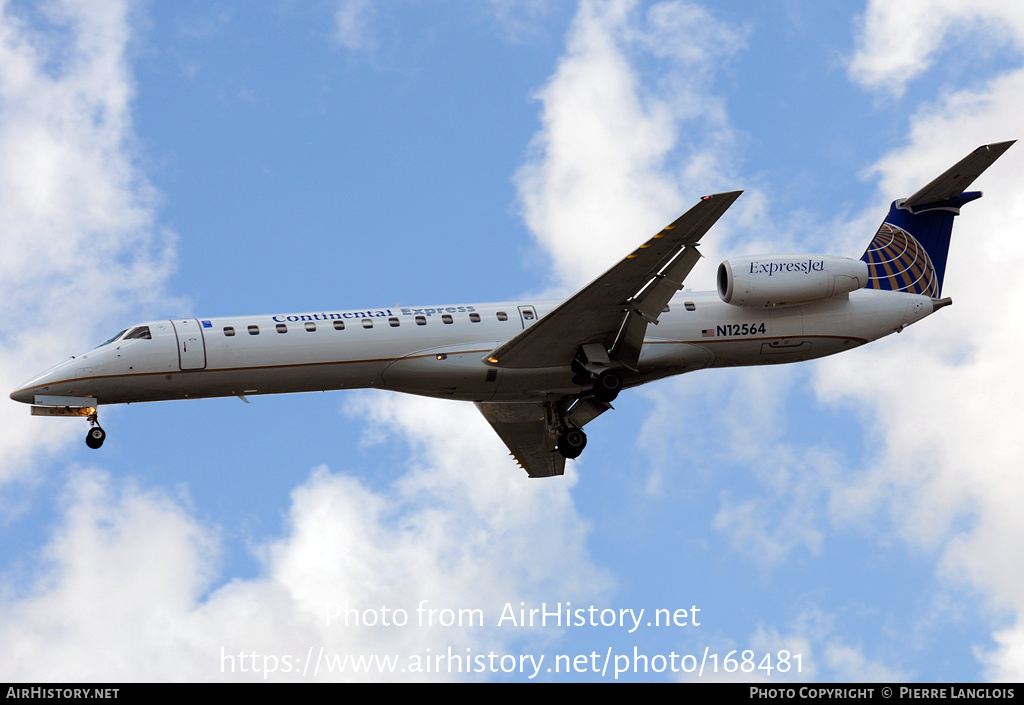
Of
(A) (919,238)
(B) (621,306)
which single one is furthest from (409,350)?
(A) (919,238)

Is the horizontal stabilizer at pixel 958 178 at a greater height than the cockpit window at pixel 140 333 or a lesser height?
greater

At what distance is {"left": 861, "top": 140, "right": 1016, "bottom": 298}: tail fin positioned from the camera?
96.5ft

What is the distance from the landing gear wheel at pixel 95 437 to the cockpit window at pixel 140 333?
1.97 m

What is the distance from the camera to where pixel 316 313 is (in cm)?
2683

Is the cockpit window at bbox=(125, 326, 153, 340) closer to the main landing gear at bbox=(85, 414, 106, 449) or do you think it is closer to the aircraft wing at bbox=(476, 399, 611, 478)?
the main landing gear at bbox=(85, 414, 106, 449)

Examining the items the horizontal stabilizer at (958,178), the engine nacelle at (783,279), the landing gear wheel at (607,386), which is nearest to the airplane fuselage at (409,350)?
the engine nacelle at (783,279)

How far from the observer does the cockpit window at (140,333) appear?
85.4ft

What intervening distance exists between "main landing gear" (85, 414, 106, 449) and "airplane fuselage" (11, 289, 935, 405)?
1.22ft

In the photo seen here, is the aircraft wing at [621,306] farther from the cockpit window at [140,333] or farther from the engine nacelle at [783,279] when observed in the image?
the cockpit window at [140,333]

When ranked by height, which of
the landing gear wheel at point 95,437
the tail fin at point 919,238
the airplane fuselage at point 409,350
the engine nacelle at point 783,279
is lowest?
the landing gear wheel at point 95,437

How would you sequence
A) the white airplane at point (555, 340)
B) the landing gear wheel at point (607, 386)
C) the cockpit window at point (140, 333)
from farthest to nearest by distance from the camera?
the landing gear wheel at point (607, 386), the cockpit window at point (140, 333), the white airplane at point (555, 340)

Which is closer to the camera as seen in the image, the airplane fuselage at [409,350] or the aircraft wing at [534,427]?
the airplane fuselage at [409,350]

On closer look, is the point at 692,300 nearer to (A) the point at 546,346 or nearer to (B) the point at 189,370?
(A) the point at 546,346
